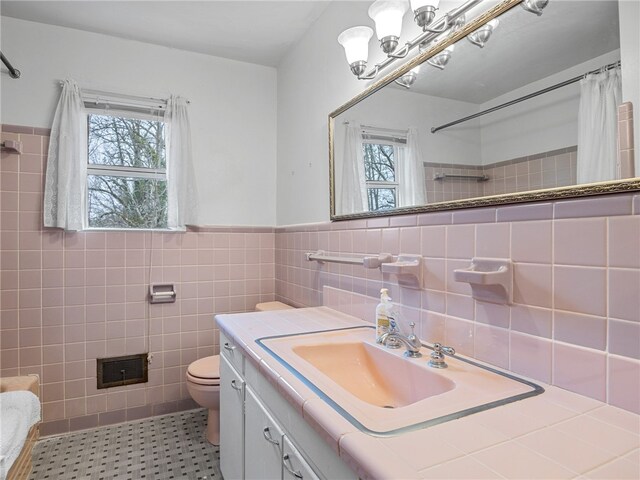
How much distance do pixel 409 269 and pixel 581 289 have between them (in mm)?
539

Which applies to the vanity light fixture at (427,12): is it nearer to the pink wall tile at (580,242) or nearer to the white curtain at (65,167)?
the pink wall tile at (580,242)

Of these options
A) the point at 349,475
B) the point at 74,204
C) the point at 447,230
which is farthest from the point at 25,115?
the point at 349,475

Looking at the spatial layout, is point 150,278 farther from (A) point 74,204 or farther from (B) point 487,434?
(B) point 487,434

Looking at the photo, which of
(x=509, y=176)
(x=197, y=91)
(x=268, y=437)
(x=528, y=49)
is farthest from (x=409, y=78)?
(x=197, y=91)

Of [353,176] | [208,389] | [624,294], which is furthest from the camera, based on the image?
[208,389]

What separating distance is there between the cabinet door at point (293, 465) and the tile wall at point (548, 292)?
1.91ft

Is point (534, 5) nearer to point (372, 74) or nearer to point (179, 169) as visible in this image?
point (372, 74)

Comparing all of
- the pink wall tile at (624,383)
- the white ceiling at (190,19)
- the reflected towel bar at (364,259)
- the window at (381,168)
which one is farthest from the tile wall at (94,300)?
the pink wall tile at (624,383)

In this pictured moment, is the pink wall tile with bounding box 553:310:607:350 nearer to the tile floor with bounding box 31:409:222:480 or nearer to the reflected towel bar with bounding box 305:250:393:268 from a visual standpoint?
the reflected towel bar with bounding box 305:250:393:268

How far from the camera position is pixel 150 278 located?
245 cm

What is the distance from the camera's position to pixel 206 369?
2113mm

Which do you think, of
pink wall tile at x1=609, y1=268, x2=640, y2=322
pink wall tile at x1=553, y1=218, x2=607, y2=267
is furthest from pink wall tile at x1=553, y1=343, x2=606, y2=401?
pink wall tile at x1=553, y1=218, x2=607, y2=267

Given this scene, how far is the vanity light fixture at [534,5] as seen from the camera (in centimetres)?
92

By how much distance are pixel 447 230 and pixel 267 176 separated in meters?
1.93
